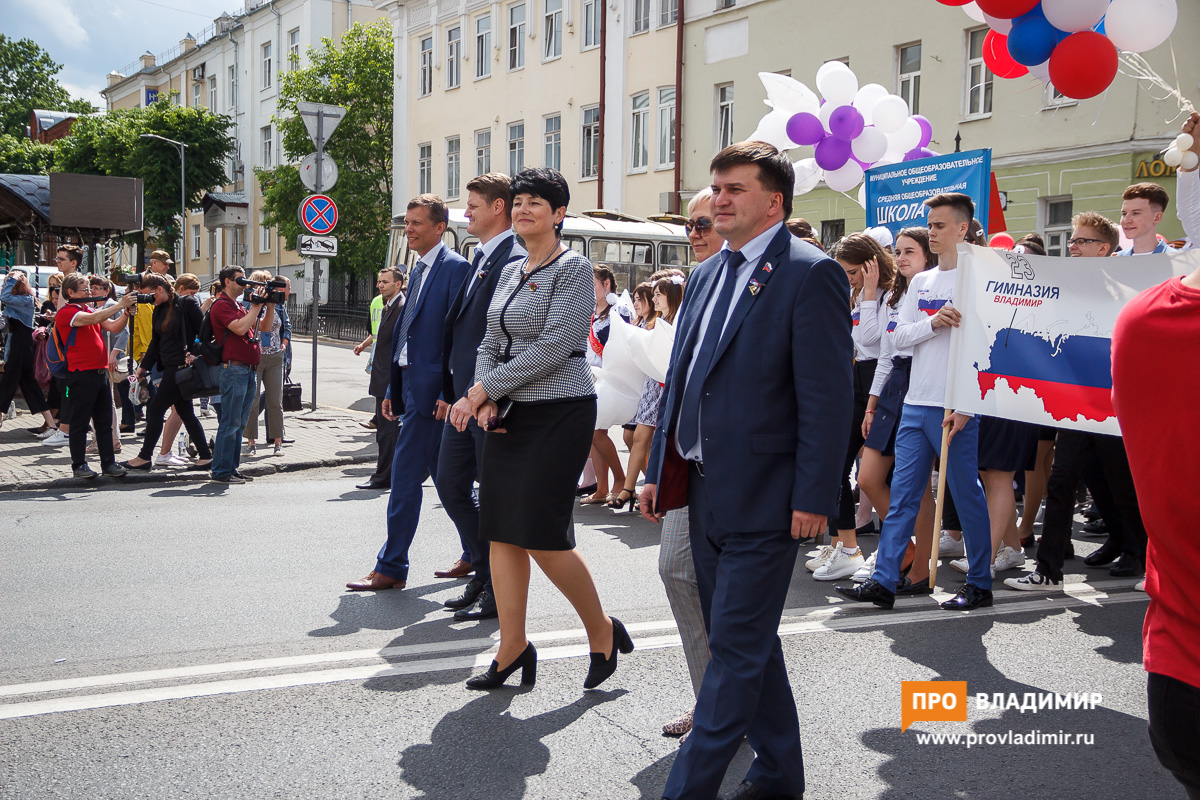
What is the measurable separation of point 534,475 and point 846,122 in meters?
7.30

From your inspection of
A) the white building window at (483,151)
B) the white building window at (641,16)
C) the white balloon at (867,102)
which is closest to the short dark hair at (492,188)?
the white balloon at (867,102)

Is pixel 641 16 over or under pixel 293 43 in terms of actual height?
under

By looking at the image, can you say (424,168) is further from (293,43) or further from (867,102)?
(867,102)

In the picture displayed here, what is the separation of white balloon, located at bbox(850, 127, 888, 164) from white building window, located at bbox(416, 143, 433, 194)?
99.0 ft

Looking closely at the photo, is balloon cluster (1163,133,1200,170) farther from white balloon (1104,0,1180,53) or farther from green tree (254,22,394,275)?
green tree (254,22,394,275)

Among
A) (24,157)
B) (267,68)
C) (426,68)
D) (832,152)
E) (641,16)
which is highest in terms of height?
(267,68)

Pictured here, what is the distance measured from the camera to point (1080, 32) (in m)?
6.27

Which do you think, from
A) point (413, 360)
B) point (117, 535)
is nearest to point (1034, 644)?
point (413, 360)

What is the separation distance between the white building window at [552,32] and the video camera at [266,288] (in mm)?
23930

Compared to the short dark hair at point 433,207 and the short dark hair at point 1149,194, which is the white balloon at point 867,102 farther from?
the short dark hair at point 433,207

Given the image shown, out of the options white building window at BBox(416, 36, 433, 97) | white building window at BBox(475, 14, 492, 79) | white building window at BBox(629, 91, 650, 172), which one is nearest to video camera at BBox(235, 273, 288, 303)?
white building window at BBox(629, 91, 650, 172)

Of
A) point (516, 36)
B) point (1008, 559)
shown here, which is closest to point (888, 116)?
point (1008, 559)

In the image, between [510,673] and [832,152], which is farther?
[832,152]

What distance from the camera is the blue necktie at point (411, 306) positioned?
5930 millimetres
